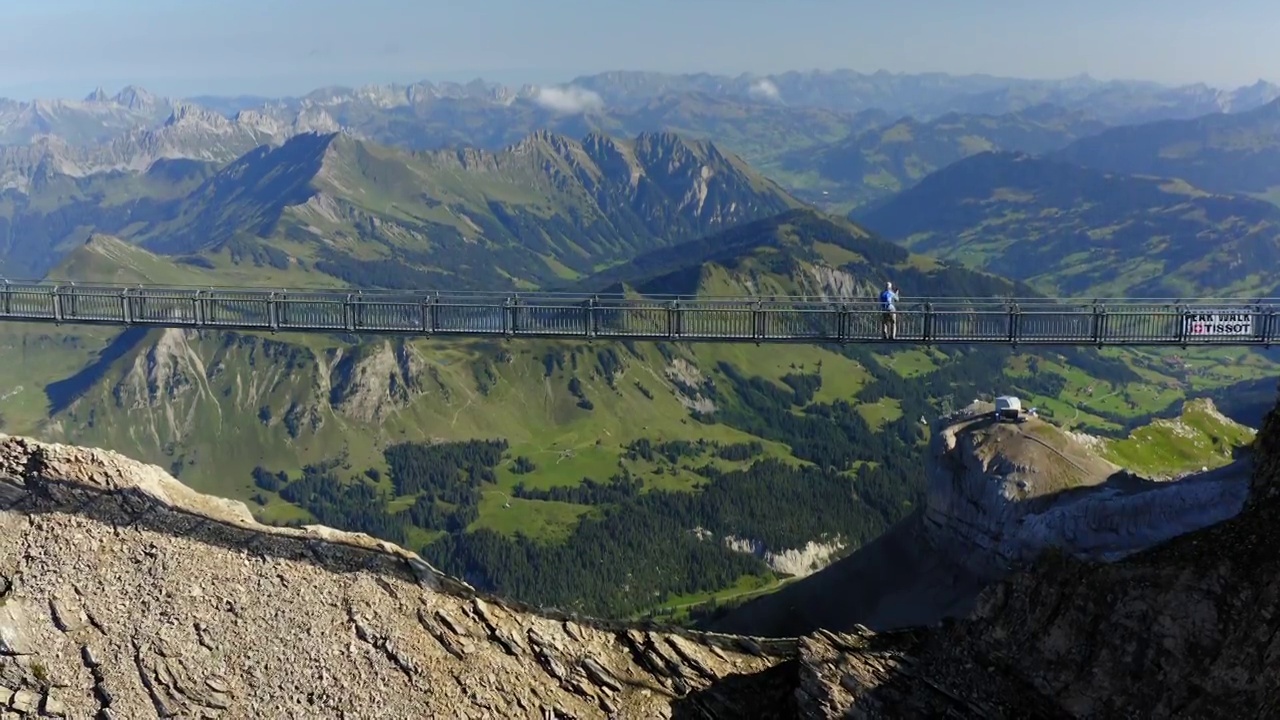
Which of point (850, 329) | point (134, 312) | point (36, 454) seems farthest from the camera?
point (134, 312)

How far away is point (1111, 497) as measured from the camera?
139 feet

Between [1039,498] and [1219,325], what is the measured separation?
38.6ft

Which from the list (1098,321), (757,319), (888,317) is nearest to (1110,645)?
(888,317)

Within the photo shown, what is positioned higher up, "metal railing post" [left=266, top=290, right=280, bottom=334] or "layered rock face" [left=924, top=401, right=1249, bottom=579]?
"metal railing post" [left=266, top=290, right=280, bottom=334]

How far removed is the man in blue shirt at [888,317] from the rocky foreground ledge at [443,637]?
1441 cm

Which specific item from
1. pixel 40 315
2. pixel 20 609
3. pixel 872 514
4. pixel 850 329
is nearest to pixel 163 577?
pixel 20 609

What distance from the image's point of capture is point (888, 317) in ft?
146

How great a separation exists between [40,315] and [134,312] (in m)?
4.89

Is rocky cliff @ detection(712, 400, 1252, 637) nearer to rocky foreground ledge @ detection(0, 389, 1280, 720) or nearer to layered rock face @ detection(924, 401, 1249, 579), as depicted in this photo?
layered rock face @ detection(924, 401, 1249, 579)

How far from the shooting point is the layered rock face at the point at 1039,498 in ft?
128

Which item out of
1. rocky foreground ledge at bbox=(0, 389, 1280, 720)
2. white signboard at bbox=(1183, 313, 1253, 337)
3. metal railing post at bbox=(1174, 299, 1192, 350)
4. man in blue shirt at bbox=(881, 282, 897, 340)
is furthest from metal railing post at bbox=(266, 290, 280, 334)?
white signboard at bbox=(1183, 313, 1253, 337)

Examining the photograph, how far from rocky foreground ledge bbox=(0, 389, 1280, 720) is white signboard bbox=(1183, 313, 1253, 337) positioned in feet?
44.6

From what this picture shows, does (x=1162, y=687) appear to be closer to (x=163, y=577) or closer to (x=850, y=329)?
(x=850, y=329)

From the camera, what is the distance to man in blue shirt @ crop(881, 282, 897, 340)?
144ft
